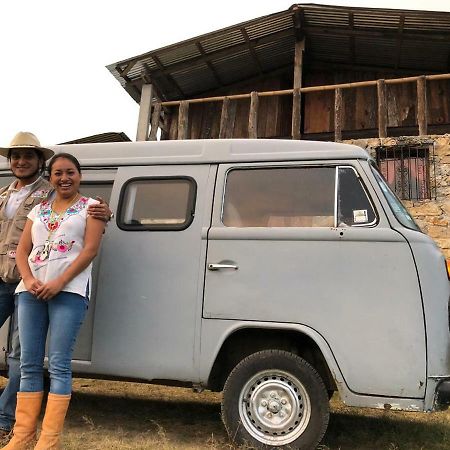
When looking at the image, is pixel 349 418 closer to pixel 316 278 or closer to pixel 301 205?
pixel 316 278

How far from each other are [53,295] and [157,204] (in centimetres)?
119

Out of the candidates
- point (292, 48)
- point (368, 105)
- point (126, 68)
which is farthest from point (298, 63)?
point (126, 68)

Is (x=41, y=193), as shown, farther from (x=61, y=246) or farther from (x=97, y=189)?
(x=97, y=189)

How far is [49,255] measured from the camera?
10.3 feet

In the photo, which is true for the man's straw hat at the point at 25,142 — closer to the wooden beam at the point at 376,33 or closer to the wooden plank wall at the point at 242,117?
the wooden plank wall at the point at 242,117

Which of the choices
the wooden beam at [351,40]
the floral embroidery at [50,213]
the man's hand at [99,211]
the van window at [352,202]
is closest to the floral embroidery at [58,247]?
the floral embroidery at [50,213]

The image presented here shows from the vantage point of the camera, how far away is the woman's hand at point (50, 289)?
3.02 metres

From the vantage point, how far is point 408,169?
31.3ft

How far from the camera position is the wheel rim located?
3307 mm

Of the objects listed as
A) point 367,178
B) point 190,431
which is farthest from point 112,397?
point 367,178

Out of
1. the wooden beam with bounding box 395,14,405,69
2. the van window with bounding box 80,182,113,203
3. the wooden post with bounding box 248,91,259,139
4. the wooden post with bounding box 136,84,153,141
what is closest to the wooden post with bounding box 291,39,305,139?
the wooden post with bounding box 248,91,259,139

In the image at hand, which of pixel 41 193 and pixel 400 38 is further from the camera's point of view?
pixel 400 38

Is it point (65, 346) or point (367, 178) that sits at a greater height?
point (367, 178)

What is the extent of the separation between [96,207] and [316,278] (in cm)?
154
